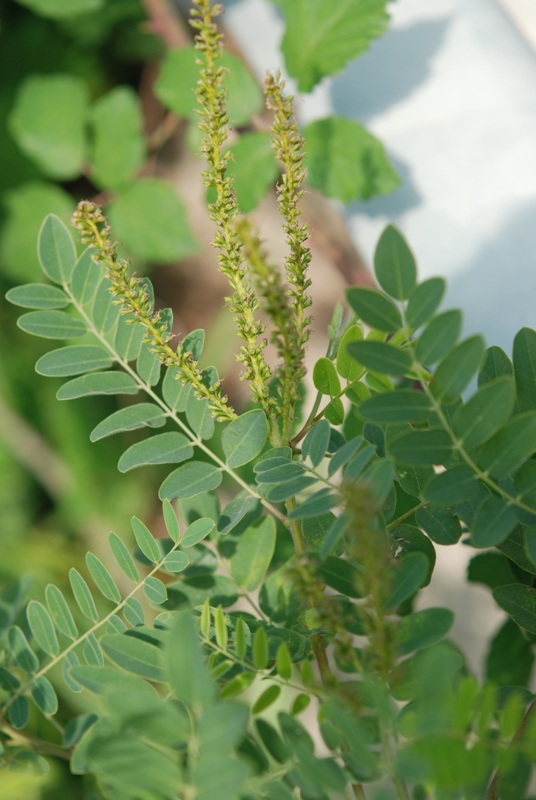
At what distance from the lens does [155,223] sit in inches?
44.1

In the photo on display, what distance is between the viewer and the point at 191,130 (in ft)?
3.60

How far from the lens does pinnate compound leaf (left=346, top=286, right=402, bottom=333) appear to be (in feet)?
1.35

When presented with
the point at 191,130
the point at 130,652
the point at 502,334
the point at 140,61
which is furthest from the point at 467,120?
the point at 140,61

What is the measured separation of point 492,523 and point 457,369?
85 mm

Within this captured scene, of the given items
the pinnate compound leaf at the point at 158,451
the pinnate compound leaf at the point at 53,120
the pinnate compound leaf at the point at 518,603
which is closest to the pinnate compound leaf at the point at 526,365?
the pinnate compound leaf at the point at 518,603

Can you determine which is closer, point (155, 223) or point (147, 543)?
point (147, 543)

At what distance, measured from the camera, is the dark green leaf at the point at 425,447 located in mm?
416

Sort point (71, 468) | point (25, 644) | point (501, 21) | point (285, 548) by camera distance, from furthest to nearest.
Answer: point (71, 468) → point (501, 21) → point (285, 548) → point (25, 644)

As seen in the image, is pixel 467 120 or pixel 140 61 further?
pixel 140 61

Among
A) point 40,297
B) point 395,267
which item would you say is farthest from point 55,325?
point 395,267

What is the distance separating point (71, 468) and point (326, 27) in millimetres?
772

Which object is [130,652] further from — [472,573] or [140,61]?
[140,61]

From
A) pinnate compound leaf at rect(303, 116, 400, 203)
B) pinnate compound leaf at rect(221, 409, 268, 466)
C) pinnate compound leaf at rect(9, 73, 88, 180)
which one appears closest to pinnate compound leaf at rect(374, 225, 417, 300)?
pinnate compound leaf at rect(221, 409, 268, 466)

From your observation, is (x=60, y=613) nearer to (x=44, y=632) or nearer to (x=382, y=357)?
(x=44, y=632)
